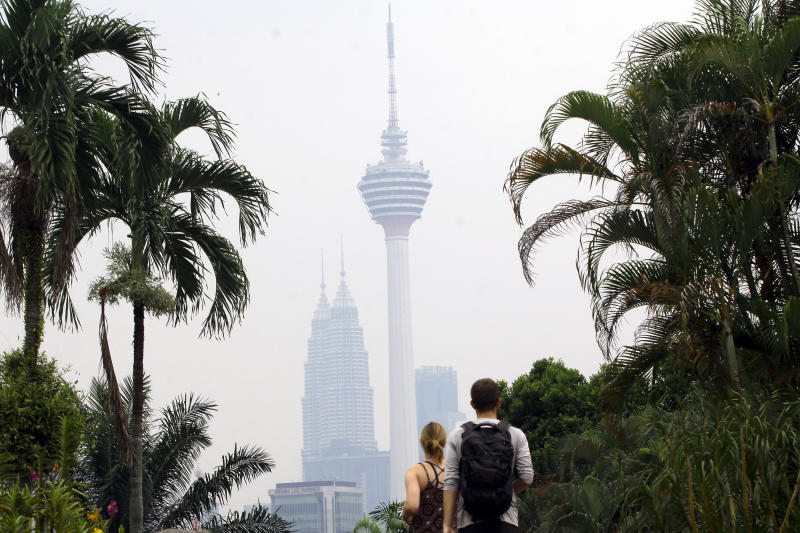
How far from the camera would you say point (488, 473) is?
20.2 feet

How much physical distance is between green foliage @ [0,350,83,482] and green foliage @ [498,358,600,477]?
25.6 meters

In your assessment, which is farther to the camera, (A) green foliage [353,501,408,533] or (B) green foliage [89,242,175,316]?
(A) green foliage [353,501,408,533]

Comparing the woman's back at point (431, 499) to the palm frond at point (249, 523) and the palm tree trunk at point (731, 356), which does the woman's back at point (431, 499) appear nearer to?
the palm tree trunk at point (731, 356)

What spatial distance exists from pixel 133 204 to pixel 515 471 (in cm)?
925

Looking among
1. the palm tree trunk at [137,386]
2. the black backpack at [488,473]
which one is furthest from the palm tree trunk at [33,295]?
the black backpack at [488,473]

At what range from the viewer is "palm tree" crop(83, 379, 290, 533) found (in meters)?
17.8

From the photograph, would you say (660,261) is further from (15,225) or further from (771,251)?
(15,225)

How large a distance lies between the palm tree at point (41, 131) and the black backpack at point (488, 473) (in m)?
6.43

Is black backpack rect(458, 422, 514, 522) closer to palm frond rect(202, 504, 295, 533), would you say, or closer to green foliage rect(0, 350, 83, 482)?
green foliage rect(0, 350, 83, 482)

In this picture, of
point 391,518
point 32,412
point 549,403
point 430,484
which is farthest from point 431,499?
point 549,403

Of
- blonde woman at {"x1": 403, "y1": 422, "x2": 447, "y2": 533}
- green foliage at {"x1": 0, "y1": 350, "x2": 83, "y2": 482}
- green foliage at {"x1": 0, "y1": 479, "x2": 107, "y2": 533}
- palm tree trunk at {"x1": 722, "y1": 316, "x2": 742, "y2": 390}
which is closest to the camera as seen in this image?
blonde woman at {"x1": 403, "y1": 422, "x2": 447, "y2": 533}

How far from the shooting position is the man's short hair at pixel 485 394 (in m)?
6.37

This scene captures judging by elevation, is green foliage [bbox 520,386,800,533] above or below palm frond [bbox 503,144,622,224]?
below

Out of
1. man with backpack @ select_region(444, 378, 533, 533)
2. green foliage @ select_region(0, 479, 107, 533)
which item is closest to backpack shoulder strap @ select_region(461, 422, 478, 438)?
man with backpack @ select_region(444, 378, 533, 533)
